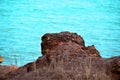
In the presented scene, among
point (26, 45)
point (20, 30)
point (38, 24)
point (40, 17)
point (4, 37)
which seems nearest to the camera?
point (26, 45)

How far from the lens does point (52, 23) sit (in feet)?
46.2

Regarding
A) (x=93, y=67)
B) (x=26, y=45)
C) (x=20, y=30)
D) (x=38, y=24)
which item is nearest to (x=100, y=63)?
(x=93, y=67)

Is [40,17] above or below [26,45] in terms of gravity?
above

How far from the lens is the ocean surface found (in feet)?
34.0

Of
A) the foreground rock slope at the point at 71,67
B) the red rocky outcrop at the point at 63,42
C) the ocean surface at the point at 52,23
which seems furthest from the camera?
the ocean surface at the point at 52,23

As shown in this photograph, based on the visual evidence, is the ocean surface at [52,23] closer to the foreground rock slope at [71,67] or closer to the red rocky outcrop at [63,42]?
the red rocky outcrop at [63,42]

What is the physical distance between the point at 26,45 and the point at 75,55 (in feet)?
24.0

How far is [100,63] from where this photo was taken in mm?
3396

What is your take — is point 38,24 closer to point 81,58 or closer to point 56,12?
point 56,12

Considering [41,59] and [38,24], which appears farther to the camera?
[38,24]

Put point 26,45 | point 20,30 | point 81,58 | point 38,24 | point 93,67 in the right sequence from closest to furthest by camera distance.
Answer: point 93,67 < point 81,58 < point 26,45 < point 20,30 < point 38,24

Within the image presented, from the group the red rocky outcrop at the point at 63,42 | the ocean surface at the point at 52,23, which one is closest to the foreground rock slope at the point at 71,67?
the red rocky outcrop at the point at 63,42

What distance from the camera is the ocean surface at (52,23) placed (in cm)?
1037

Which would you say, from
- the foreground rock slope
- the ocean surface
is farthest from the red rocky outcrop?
the ocean surface
